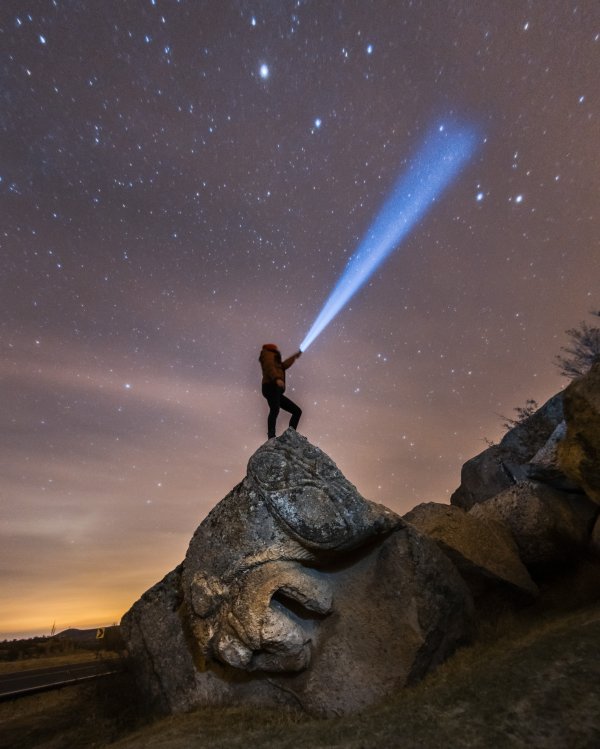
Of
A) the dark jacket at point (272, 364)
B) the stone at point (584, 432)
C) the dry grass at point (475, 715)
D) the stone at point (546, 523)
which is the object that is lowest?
the dry grass at point (475, 715)

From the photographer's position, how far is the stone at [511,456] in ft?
53.8

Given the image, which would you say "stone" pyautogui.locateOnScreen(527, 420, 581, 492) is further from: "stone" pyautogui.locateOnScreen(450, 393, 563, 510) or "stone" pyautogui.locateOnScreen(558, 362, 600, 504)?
"stone" pyautogui.locateOnScreen(450, 393, 563, 510)

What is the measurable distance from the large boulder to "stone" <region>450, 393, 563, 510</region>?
8.74 metres

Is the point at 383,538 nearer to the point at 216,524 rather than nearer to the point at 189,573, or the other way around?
the point at 216,524

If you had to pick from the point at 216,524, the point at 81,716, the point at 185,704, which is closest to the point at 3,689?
the point at 81,716

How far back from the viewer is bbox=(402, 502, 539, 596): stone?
1020cm

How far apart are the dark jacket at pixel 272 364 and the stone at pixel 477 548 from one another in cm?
502

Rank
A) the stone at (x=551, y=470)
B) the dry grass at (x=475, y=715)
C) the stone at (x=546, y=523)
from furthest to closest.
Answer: the stone at (x=551, y=470)
the stone at (x=546, y=523)
the dry grass at (x=475, y=715)

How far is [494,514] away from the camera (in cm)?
1238

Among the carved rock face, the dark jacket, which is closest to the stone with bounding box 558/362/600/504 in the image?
the carved rock face

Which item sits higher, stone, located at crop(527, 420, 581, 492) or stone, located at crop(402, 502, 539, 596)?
stone, located at crop(527, 420, 581, 492)

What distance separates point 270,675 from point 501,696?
14.5 feet

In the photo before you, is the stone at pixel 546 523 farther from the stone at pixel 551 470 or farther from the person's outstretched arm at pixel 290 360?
the person's outstretched arm at pixel 290 360

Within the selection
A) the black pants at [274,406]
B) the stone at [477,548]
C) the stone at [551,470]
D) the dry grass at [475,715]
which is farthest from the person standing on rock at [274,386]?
the stone at [551,470]
